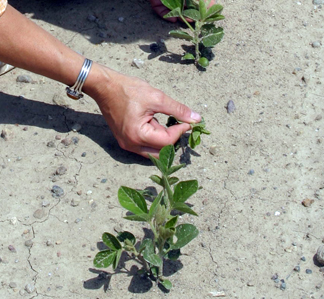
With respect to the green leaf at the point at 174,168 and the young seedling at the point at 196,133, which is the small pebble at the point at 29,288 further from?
the young seedling at the point at 196,133

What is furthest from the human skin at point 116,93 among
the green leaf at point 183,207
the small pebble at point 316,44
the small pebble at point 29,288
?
the small pebble at point 316,44

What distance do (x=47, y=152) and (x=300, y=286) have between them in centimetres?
121

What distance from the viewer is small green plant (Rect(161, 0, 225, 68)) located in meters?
2.66

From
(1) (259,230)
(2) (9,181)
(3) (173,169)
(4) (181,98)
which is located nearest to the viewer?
(3) (173,169)

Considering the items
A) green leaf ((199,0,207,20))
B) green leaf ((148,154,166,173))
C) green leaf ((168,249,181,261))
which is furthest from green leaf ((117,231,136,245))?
green leaf ((199,0,207,20))

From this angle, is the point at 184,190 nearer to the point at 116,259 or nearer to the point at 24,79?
the point at 116,259

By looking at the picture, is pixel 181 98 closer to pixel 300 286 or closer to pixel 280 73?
pixel 280 73

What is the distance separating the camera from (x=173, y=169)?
2066 mm

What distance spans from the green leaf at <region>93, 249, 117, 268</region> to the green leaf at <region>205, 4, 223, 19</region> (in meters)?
1.30

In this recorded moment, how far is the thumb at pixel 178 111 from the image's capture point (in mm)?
2340

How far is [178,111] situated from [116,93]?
272 millimetres

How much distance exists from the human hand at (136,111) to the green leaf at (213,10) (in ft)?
1.81

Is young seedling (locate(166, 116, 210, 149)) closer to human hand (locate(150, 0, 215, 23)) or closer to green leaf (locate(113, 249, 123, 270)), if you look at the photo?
green leaf (locate(113, 249, 123, 270))

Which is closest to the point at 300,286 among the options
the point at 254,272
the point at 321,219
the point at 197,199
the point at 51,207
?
the point at 254,272
